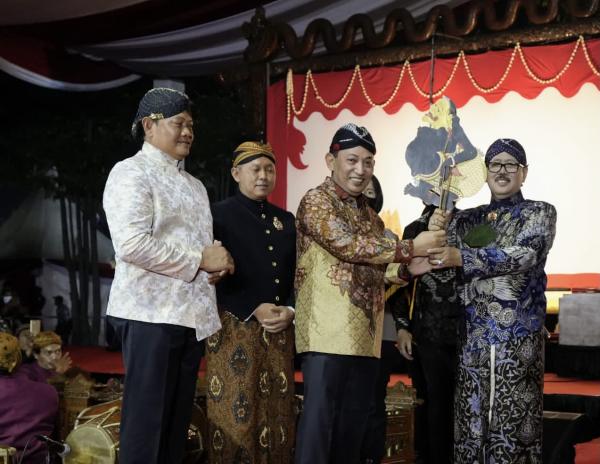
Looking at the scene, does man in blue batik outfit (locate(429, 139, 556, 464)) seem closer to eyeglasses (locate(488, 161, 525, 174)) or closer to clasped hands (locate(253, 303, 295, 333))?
eyeglasses (locate(488, 161, 525, 174))

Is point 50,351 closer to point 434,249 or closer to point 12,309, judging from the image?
point 434,249

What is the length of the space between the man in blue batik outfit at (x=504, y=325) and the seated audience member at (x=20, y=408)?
5.51 feet

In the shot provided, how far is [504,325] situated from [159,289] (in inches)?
50.6

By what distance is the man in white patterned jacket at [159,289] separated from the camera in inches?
111

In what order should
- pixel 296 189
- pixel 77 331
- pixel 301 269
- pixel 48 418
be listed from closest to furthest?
1. pixel 301 269
2. pixel 48 418
3. pixel 296 189
4. pixel 77 331

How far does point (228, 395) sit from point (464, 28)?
3.76 meters

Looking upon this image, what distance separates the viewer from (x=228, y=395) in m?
3.49

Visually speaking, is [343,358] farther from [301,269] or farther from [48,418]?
[48,418]

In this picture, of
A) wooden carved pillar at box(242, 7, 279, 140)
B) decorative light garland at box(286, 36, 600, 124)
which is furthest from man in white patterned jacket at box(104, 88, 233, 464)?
wooden carved pillar at box(242, 7, 279, 140)

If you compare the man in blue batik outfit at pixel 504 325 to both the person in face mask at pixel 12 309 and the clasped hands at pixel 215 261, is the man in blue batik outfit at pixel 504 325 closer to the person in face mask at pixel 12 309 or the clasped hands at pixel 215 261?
the clasped hands at pixel 215 261

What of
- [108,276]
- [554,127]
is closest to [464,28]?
[554,127]

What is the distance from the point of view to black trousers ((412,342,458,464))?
12.7ft

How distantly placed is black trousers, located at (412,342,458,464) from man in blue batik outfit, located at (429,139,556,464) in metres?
0.38

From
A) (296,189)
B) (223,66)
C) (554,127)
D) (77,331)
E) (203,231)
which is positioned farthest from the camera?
(77,331)
